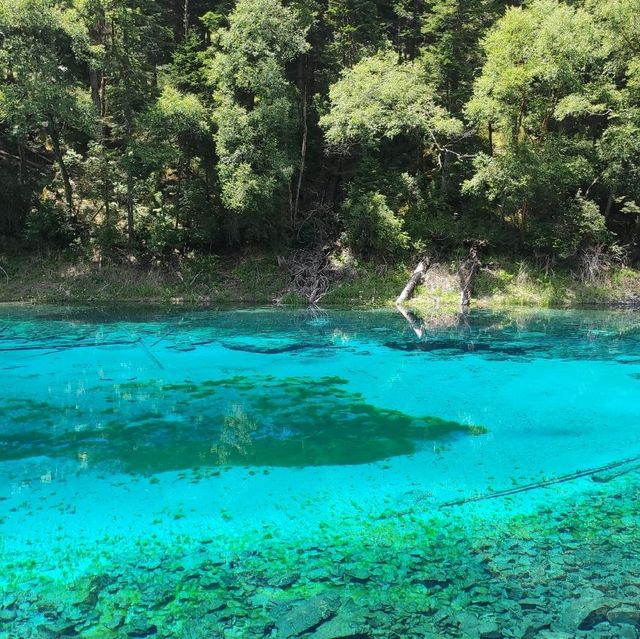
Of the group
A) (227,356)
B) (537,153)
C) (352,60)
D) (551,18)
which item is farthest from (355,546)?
(352,60)

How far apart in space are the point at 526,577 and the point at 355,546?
126cm

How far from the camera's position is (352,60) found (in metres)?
23.3

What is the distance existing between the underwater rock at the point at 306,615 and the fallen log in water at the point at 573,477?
1.78m

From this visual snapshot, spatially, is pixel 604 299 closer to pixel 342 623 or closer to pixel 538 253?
pixel 538 253

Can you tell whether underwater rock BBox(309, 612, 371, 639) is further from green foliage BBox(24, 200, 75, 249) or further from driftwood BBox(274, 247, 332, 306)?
green foliage BBox(24, 200, 75, 249)

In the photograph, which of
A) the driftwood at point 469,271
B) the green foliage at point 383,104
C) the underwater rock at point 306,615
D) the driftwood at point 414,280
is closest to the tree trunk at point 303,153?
the green foliage at point 383,104

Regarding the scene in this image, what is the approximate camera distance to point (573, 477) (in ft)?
18.9

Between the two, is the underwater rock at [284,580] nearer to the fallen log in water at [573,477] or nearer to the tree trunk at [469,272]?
the fallen log in water at [573,477]

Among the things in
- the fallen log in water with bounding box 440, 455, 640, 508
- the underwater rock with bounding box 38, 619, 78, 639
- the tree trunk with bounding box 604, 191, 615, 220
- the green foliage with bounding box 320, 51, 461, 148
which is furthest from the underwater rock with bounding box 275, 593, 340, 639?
the tree trunk with bounding box 604, 191, 615, 220

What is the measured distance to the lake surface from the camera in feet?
11.9

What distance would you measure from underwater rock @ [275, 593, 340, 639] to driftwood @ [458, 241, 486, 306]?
56.4 ft

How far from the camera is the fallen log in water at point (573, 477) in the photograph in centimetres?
528

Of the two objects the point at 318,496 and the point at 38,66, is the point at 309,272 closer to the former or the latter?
the point at 38,66

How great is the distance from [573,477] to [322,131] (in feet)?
65.2
